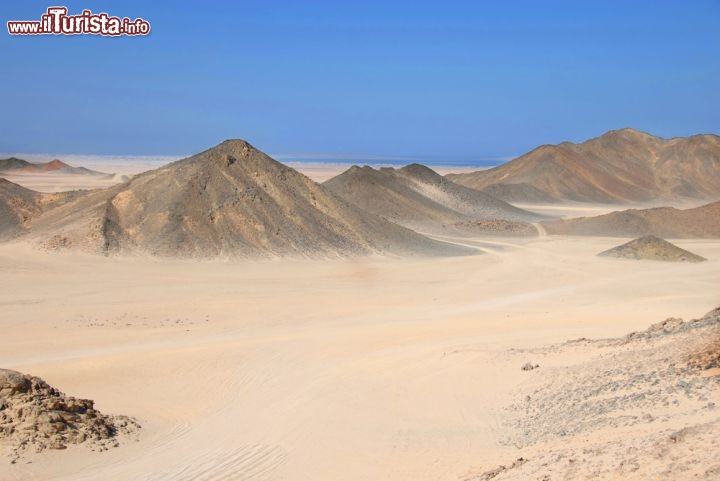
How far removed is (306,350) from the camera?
1848cm

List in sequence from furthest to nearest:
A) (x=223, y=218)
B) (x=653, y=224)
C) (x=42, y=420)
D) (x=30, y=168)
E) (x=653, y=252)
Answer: (x=30, y=168), (x=653, y=224), (x=653, y=252), (x=223, y=218), (x=42, y=420)

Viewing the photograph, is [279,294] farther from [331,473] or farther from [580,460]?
[580,460]

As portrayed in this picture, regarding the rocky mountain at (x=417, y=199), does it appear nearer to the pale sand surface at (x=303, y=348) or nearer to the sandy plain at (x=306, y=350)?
the pale sand surface at (x=303, y=348)

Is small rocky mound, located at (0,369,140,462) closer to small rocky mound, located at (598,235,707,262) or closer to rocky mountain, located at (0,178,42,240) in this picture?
rocky mountain, located at (0,178,42,240)

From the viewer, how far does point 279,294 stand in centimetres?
2791

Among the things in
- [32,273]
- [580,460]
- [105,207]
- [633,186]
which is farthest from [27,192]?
[633,186]

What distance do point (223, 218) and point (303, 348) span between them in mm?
18243

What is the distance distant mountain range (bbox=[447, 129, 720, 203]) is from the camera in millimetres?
92312

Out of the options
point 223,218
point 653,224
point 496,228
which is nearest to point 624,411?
point 223,218

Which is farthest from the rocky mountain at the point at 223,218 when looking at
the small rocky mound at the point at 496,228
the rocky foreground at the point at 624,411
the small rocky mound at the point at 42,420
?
the small rocky mound at the point at 42,420

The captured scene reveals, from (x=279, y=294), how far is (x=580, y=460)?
20363mm

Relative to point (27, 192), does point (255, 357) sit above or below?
below

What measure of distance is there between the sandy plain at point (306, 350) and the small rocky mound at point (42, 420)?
0.74 feet

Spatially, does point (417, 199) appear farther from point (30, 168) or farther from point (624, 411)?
point (30, 168)
